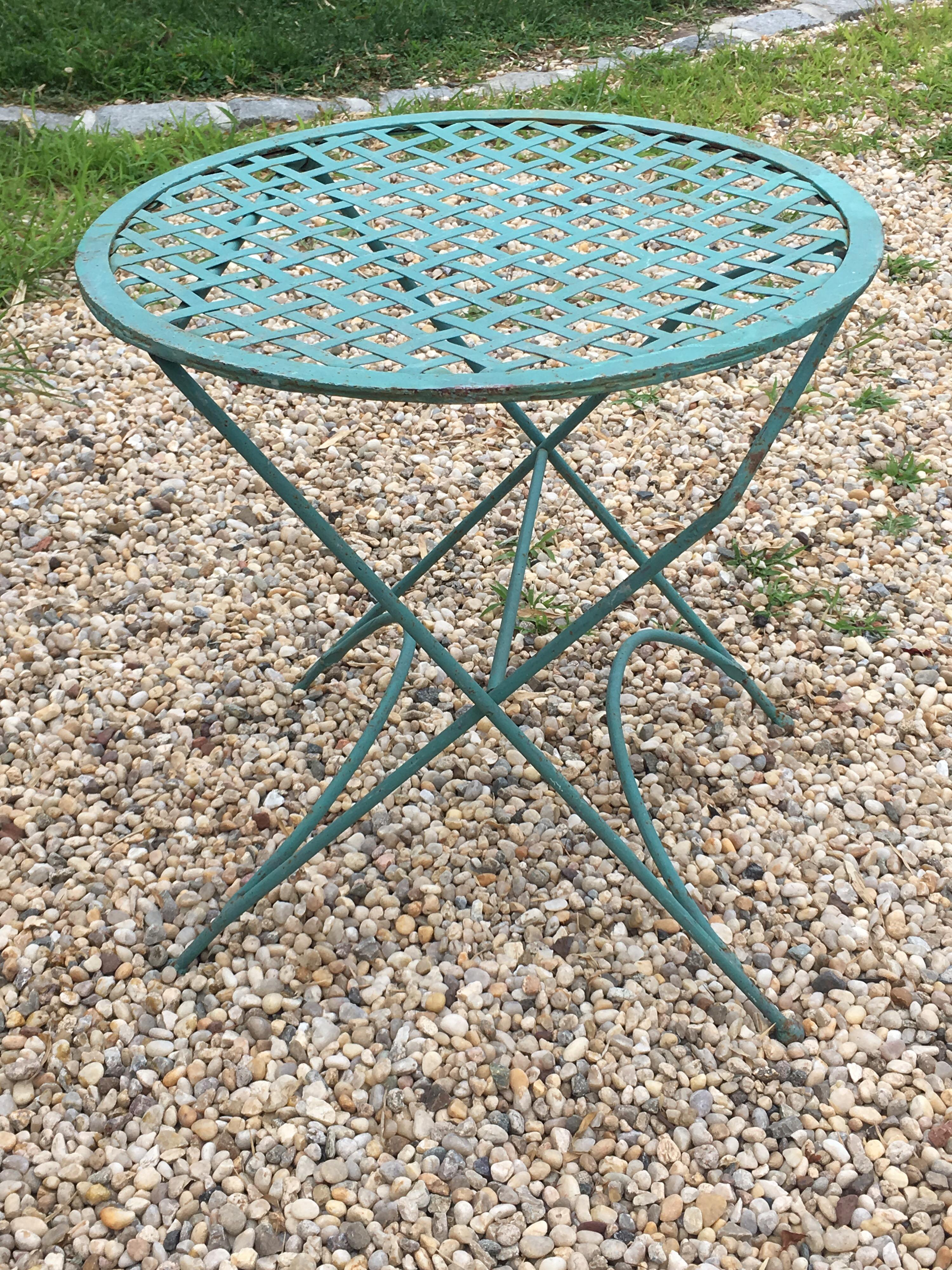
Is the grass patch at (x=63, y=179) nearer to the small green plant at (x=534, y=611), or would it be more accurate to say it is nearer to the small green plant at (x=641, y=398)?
the small green plant at (x=641, y=398)

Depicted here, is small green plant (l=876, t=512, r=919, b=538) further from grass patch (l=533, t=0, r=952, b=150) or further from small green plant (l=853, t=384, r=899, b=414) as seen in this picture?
grass patch (l=533, t=0, r=952, b=150)

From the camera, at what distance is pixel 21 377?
340cm

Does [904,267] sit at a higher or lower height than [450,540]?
lower

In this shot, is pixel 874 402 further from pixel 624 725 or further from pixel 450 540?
pixel 450 540

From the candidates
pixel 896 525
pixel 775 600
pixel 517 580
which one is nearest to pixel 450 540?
pixel 517 580

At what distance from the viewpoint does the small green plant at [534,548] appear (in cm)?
285

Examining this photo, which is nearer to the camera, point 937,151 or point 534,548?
point 534,548

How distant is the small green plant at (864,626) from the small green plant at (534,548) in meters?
0.67

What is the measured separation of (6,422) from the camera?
3.25 meters

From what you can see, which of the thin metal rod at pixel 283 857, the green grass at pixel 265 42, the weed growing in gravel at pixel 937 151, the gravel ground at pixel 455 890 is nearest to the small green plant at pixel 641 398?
the gravel ground at pixel 455 890

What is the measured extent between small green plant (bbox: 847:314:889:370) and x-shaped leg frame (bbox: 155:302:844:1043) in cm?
145

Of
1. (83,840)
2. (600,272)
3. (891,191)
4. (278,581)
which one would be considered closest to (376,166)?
(600,272)

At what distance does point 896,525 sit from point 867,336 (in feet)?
2.95

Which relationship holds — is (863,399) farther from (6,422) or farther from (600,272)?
(6,422)
